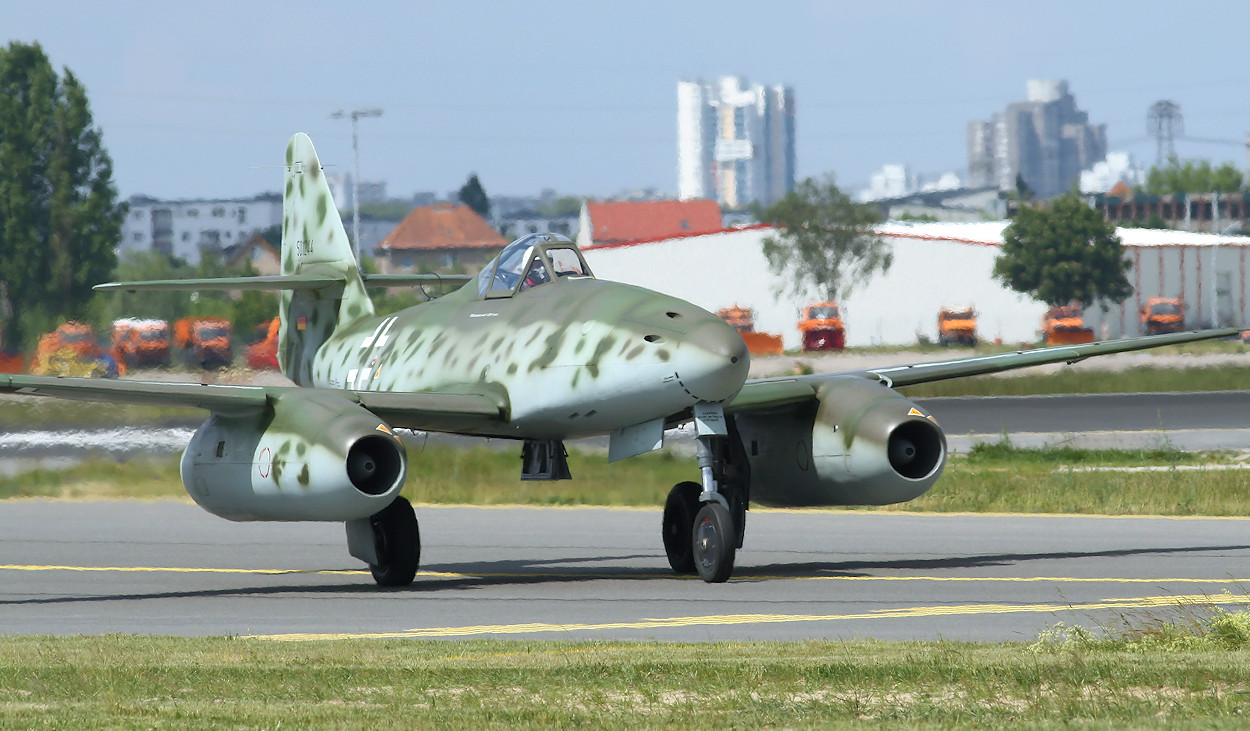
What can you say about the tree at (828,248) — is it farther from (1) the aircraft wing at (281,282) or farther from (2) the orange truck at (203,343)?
(1) the aircraft wing at (281,282)

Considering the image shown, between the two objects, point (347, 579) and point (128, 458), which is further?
point (128, 458)

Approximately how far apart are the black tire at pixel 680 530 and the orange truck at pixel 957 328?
67.0 meters

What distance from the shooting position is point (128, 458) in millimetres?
29422

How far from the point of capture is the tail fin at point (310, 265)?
73.9ft

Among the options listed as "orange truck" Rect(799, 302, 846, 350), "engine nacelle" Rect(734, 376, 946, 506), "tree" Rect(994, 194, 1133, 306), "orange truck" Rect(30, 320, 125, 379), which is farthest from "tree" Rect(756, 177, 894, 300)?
"engine nacelle" Rect(734, 376, 946, 506)

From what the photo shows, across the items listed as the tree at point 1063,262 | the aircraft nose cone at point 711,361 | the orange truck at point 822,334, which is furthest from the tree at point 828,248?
→ the aircraft nose cone at point 711,361

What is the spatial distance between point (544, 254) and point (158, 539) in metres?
8.22

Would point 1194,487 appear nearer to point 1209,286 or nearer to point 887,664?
point 887,664

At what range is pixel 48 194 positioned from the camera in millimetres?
81938

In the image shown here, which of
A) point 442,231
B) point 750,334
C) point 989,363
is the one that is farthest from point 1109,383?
point 442,231

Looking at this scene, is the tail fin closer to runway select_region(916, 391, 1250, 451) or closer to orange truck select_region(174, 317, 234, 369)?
orange truck select_region(174, 317, 234, 369)

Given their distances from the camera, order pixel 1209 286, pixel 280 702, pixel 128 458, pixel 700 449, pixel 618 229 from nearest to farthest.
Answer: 1. pixel 280 702
2. pixel 700 449
3. pixel 128 458
4. pixel 1209 286
5. pixel 618 229

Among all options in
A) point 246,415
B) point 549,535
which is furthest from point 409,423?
point 549,535

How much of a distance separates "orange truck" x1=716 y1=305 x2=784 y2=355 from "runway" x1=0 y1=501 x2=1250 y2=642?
3948 centimetres
